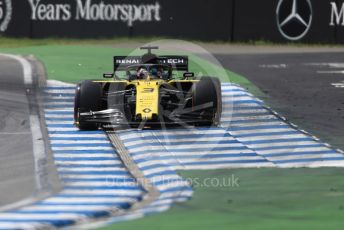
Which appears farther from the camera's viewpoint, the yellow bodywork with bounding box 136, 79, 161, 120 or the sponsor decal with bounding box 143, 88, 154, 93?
the sponsor decal with bounding box 143, 88, 154, 93

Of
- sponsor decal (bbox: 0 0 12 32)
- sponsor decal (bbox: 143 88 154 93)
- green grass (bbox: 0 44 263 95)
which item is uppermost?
sponsor decal (bbox: 0 0 12 32)

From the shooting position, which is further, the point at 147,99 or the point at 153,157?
the point at 147,99

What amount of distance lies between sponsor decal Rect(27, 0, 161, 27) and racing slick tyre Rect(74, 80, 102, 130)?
15.8 meters

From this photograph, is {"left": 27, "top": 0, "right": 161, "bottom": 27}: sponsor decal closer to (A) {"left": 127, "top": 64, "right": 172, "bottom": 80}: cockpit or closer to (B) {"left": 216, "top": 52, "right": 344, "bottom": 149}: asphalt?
(B) {"left": 216, "top": 52, "right": 344, "bottom": 149}: asphalt

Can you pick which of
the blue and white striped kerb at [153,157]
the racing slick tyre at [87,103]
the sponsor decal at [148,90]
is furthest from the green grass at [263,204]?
the racing slick tyre at [87,103]

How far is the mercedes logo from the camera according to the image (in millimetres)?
33812

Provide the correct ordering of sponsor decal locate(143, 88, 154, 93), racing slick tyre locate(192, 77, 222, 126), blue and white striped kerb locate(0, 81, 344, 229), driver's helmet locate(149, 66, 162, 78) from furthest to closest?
driver's helmet locate(149, 66, 162, 78) → racing slick tyre locate(192, 77, 222, 126) → sponsor decal locate(143, 88, 154, 93) → blue and white striped kerb locate(0, 81, 344, 229)

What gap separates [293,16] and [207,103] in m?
17.2

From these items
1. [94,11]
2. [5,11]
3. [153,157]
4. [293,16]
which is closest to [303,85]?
[293,16]

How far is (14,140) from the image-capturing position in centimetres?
1662

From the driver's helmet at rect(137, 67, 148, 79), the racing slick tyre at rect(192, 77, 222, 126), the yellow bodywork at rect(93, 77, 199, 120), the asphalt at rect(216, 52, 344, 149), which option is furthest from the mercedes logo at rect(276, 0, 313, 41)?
the yellow bodywork at rect(93, 77, 199, 120)

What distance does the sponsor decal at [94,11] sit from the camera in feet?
108

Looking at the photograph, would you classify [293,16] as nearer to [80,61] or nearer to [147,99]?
[80,61]

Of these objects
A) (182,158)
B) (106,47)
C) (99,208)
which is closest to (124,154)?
(182,158)
